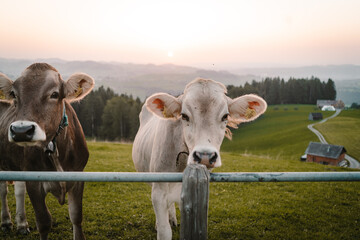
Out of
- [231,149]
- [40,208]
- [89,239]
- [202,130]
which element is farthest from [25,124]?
[231,149]

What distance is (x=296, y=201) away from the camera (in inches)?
299

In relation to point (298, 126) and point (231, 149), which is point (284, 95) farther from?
point (231, 149)

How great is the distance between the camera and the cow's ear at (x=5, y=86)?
3402mm

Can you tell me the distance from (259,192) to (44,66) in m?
7.34

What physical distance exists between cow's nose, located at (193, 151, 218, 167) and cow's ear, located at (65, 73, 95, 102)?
198 centimetres

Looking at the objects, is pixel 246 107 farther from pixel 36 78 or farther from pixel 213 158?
pixel 36 78

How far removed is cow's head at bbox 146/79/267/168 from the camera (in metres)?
2.96

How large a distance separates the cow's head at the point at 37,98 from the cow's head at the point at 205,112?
123 cm

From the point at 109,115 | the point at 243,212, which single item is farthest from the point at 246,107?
the point at 109,115

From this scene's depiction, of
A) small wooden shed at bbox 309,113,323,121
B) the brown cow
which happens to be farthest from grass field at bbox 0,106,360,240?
small wooden shed at bbox 309,113,323,121

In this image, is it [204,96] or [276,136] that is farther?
[276,136]

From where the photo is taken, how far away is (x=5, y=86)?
3.44 metres

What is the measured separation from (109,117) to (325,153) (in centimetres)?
5019

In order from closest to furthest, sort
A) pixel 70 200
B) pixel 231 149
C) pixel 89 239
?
pixel 70 200
pixel 89 239
pixel 231 149
